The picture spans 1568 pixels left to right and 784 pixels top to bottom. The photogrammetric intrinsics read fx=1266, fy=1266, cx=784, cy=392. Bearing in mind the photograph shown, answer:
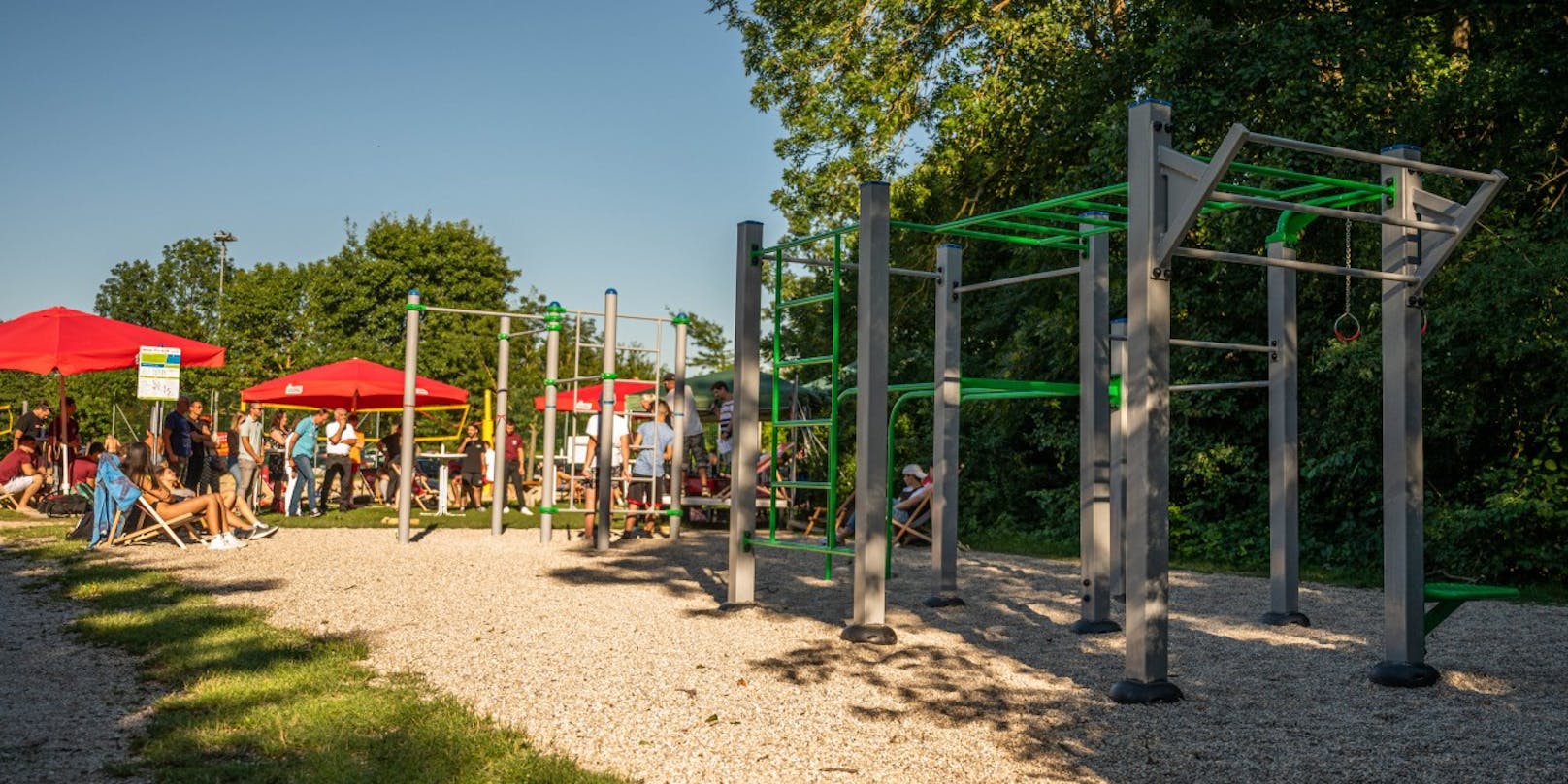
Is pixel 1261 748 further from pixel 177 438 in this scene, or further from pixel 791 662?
pixel 177 438

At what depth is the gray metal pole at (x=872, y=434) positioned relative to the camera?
705 centimetres

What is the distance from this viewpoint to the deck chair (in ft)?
38.7

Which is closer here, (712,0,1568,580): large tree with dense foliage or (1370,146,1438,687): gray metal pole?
(1370,146,1438,687): gray metal pole

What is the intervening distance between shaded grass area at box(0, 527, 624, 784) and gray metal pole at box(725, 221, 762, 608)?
265cm

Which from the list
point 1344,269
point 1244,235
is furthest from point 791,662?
point 1244,235

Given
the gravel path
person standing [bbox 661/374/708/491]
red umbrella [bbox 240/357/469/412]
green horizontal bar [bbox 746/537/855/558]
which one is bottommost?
the gravel path

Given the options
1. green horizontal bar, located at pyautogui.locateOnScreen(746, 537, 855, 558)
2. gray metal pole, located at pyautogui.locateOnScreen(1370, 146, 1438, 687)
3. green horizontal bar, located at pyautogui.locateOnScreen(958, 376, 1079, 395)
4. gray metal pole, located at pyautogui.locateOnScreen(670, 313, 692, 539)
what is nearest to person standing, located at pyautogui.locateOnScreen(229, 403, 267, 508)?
gray metal pole, located at pyautogui.locateOnScreen(670, 313, 692, 539)

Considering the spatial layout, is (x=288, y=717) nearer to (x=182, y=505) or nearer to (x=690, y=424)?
(x=182, y=505)

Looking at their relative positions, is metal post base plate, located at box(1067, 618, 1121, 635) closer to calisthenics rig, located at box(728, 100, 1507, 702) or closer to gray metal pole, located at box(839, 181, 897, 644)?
calisthenics rig, located at box(728, 100, 1507, 702)

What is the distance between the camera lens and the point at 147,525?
12.6 m

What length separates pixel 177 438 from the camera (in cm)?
1567

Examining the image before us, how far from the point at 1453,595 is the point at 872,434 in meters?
2.99

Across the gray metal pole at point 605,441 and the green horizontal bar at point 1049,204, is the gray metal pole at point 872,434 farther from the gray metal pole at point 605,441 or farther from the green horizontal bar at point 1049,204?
the gray metal pole at point 605,441

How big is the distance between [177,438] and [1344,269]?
14.0 metres
